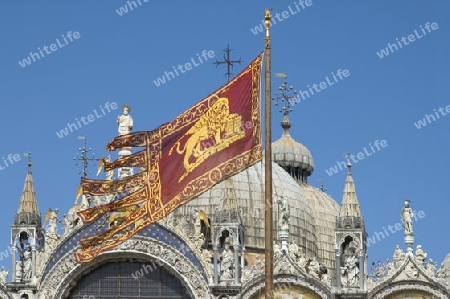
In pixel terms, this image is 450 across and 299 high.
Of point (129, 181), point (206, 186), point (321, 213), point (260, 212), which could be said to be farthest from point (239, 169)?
point (321, 213)

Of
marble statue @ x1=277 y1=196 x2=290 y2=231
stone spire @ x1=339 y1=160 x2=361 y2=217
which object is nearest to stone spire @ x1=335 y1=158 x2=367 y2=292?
stone spire @ x1=339 y1=160 x2=361 y2=217

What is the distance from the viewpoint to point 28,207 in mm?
49969

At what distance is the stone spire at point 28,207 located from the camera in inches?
1955

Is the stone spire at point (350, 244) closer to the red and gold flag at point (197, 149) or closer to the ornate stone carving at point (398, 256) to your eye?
the ornate stone carving at point (398, 256)

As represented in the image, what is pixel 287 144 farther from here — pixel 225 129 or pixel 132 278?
pixel 225 129

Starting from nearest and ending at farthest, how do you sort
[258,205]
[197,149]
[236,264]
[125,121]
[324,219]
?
[197,149] < [236,264] < [125,121] < [258,205] < [324,219]

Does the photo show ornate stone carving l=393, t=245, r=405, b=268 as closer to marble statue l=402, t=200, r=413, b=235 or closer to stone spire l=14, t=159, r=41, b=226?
marble statue l=402, t=200, r=413, b=235

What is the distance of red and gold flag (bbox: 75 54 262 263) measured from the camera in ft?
115

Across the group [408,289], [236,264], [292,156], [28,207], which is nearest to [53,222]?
[28,207]

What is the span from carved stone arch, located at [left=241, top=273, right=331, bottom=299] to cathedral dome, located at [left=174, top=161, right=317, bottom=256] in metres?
7.53

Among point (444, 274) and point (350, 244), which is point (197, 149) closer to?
point (350, 244)

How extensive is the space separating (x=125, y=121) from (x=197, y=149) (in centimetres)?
1678

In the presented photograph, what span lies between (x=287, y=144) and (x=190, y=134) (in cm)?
3222

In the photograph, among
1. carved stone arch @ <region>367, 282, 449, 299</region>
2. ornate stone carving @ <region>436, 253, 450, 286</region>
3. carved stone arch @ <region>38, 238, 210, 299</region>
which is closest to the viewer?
carved stone arch @ <region>367, 282, 449, 299</region>
